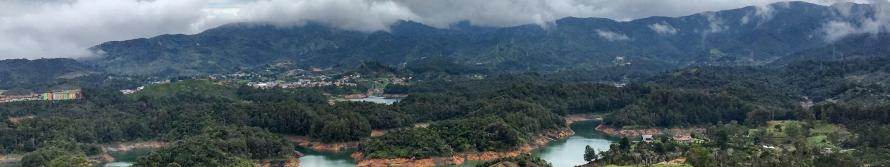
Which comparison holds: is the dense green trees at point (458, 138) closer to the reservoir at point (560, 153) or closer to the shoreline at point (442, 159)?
the shoreline at point (442, 159)

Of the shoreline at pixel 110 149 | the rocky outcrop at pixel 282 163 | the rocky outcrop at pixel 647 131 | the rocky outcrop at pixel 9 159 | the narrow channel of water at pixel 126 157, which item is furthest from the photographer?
the rocky outcrop at pixel 647 131

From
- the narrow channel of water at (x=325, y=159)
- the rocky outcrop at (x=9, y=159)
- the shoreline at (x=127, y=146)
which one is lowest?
the narrow channel of water at (x=325, y=159)

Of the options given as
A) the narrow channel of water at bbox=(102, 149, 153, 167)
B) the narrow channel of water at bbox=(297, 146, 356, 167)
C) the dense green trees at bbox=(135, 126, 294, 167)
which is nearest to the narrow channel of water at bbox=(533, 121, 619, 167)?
the narrow channel of water at bbox=(297, 146, 356, 167)

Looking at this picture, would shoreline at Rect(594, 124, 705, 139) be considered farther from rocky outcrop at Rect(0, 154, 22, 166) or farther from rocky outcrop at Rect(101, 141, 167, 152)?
rocky outcrop at Rect(0, 154, 22, 166)

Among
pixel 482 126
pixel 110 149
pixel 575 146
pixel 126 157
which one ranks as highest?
pixel 482 126

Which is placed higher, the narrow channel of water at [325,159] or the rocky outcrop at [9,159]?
the rocky outcrop at [9,159]

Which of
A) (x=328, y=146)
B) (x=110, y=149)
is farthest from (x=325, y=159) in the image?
(x=110, y=149)

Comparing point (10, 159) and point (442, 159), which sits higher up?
point (10, 159)

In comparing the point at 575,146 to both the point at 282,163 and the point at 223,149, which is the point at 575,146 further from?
the point at 223,149

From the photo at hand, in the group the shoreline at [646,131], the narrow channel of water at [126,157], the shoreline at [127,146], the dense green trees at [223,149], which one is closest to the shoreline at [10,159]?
the shoreline at [127,146]

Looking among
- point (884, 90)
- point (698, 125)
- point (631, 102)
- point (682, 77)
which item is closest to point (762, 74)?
point (682, 77)

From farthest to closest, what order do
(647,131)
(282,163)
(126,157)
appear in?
1. (647,131)
2. (126,157)
3. (282,163)
